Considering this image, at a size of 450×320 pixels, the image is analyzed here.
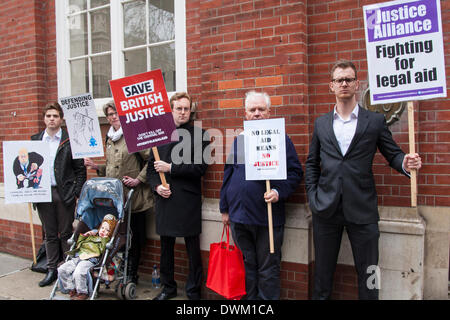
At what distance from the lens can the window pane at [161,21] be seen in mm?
4832

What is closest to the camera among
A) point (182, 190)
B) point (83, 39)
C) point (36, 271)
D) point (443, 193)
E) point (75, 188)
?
point (443, 193)

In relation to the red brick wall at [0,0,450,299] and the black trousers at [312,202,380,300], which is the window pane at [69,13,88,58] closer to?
the red brick wall at [0,0,450,299]

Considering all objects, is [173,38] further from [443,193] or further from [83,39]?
[443,193]

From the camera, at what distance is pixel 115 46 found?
5246 mm

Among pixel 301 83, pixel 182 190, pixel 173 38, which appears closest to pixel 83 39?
pixel 173 38

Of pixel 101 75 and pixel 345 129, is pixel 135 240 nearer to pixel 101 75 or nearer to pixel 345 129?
pixel 101 75

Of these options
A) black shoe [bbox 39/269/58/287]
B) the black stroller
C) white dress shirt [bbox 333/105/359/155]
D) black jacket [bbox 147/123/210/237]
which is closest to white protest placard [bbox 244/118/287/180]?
white dress shirt [bbox 333/105/359/155]

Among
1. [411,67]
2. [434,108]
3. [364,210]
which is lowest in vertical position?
[364,210]

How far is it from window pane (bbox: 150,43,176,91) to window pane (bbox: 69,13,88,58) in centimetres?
132

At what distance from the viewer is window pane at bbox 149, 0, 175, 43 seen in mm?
4832

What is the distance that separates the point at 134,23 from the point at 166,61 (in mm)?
783

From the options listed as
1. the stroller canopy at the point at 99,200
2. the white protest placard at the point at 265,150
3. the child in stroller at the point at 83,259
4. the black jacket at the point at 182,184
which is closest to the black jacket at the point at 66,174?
the stroller canopy at the point at 99,200

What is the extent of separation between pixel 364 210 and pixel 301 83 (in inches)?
51.1

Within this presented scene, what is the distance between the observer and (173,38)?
483 cm
